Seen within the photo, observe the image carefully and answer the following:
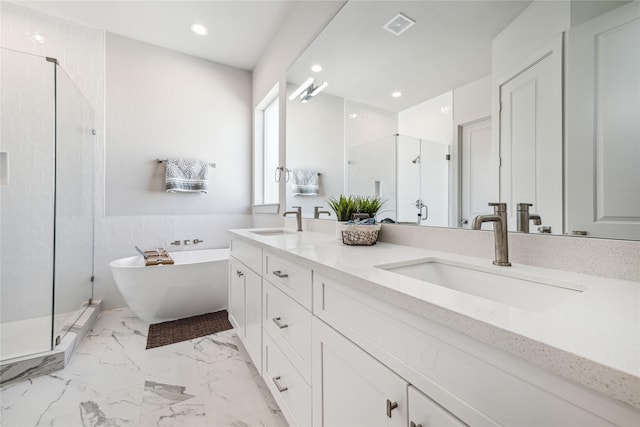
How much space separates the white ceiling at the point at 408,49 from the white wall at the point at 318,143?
0.14 metres

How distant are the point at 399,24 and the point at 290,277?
1.27 m

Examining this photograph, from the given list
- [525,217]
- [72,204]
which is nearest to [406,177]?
[525,217]

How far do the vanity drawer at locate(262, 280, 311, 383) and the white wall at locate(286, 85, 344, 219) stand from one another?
83 cm

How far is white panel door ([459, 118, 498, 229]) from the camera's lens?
Result: 919 mm

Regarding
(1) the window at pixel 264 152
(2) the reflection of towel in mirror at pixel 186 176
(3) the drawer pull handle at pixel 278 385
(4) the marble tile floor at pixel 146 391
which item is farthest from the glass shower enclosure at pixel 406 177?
(2) the reflection of towel in mirror at pixel 186 176

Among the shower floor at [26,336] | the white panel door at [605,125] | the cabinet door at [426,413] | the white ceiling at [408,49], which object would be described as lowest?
the shower floor at [26,336]

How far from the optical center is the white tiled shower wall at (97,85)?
223 cm

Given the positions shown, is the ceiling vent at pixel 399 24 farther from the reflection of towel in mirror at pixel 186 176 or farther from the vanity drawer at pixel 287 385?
the reflection of towel in mirror at pixel 186 176

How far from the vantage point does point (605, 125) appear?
0.66m

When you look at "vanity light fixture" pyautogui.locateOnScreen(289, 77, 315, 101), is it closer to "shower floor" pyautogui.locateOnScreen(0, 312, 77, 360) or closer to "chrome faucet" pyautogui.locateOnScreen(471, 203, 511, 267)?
"chrome faucet" pyautogui.locateOnScreen(471, 203, 511, 267)

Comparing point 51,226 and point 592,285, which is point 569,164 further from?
point 51,226

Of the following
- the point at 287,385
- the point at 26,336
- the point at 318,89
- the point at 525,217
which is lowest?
the point at 26,336

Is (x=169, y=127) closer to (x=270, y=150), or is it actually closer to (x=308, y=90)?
(x=270, y=150)

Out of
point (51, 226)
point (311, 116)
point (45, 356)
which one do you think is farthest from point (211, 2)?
point (45, 356)
